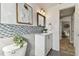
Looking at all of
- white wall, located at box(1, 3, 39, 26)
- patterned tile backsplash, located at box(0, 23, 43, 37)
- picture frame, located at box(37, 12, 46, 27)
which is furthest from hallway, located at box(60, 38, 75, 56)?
white wall, located at box(1, 3, 39, 26)

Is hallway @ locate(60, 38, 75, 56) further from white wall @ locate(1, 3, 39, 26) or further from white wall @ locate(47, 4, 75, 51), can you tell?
white wall @ locate(1, 3, 39, 26)

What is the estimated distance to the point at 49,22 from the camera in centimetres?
162

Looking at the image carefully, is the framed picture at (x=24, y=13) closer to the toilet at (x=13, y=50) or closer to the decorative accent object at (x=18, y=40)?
the decorative accent object at (x=18, y=40)

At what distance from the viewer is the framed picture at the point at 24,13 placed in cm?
137

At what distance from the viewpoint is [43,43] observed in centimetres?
171

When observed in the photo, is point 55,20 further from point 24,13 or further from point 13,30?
point 13,30

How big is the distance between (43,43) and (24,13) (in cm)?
67

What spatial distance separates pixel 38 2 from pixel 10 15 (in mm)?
447

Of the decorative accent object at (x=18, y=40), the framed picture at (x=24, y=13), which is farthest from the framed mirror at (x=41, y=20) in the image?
the decorative accent object at (x=18, y=40)

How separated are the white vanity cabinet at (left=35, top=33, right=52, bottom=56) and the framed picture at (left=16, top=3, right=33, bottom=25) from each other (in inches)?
13.5

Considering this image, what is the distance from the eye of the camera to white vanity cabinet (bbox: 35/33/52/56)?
1546mm

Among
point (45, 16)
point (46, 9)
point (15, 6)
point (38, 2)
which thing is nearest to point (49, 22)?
point (45, 16)

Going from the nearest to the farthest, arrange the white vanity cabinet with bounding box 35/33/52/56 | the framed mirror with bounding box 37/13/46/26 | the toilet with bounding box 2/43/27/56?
the toilet with bounding box 2/43/27/56 < the white vanity cabinet with bounding box 35/33/52/56 < the framed mirror with bounding box 37/13/46/26

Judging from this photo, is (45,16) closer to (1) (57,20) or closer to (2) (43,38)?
(1) (57,20)
